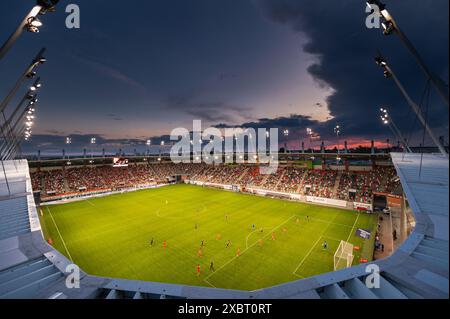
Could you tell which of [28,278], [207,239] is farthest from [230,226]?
[28,278]

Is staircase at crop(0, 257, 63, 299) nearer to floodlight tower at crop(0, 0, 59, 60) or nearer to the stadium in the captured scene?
the stadium

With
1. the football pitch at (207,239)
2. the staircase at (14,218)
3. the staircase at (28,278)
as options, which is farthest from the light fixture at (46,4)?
the football pitch at (207,239)

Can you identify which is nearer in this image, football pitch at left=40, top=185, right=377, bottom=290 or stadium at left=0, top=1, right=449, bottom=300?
→ stadium at left=0, top=1, right=449, bottom=300

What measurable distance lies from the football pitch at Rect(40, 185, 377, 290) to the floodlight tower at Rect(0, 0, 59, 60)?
19.8 meters

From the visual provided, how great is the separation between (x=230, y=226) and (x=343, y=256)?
16326mm

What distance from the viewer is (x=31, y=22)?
854 cm

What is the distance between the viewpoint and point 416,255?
5.38 meters

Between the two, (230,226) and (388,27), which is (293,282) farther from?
(230,226)

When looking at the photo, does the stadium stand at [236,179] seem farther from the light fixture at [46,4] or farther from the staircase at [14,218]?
the light fixture at [46,4]

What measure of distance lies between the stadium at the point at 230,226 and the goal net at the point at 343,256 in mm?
116

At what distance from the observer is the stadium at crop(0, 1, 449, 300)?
475cm

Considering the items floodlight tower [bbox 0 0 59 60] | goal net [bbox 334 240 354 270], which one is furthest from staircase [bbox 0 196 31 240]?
goal net [bbox 334 240 354 270]
